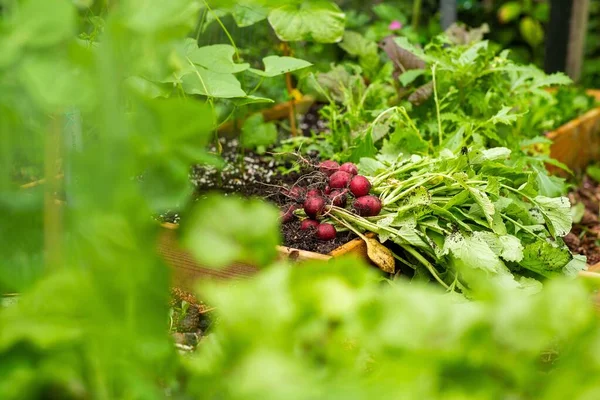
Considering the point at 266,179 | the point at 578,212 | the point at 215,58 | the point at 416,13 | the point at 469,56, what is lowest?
the point at 578,212

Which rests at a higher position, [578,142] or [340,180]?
[340,180]

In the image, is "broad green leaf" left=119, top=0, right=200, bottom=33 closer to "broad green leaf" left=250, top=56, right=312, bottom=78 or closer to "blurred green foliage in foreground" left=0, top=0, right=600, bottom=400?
"blurred green foliage in foreground" left=0, top=0, right=600, bottom=400

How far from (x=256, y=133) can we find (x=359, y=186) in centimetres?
60

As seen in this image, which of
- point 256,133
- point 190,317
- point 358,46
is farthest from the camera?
point 358,46

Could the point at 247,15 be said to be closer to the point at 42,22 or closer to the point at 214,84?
the point at 214,84

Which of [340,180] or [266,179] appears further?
[266,179]

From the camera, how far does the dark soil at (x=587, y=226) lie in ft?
8.02

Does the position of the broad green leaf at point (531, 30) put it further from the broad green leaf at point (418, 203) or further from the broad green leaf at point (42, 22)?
the broad green leaf at point (42, 22)

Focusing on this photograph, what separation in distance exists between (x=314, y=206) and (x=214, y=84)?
0.32 m

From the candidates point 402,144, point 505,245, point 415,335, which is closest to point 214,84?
point 402,144

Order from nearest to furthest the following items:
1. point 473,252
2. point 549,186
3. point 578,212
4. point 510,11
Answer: point 473,252 → point 549,186 → point 578,212 → point 510,11

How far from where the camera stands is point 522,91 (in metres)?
2.60

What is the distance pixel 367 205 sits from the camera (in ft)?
5.98

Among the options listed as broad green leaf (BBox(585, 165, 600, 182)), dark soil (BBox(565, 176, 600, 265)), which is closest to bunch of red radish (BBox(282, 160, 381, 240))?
dark soil (BBox(565, 176, 600, 265))
